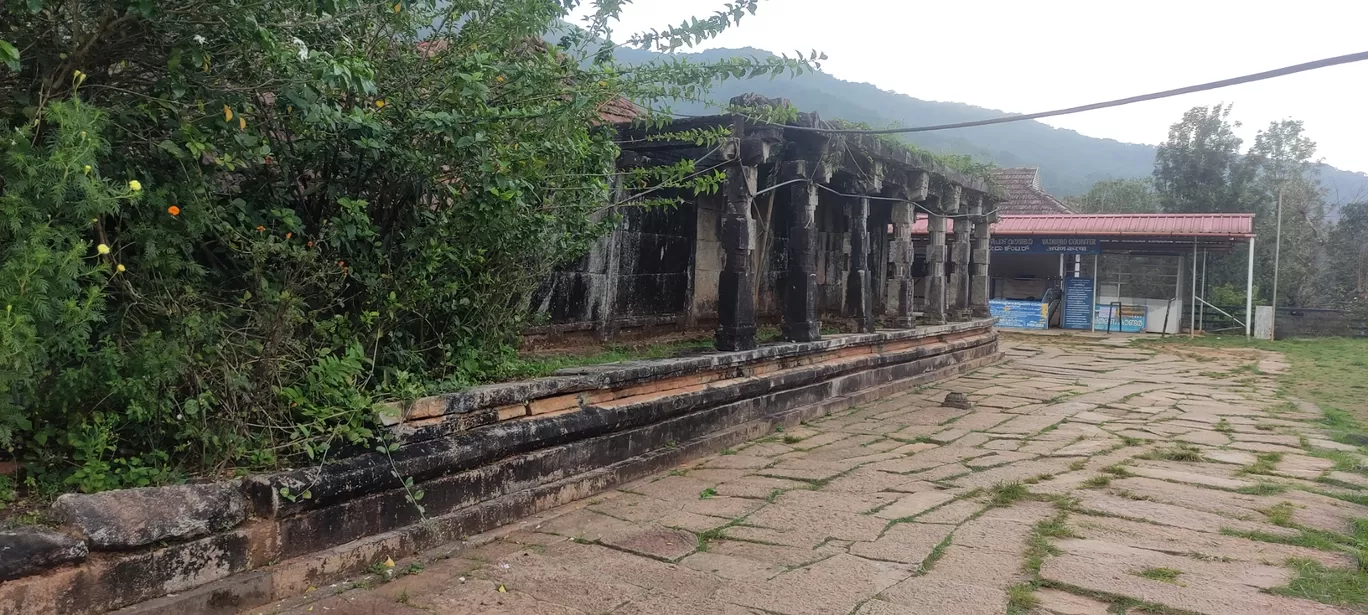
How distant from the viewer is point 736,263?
711 centimetres

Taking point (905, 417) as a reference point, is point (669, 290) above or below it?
above

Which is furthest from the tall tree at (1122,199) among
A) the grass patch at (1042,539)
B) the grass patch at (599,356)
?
the grass patch at (1042,539)

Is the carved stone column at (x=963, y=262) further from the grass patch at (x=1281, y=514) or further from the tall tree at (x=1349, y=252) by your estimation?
the tall tree at (x=1349, y=252)

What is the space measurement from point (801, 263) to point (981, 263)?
7.73 metres

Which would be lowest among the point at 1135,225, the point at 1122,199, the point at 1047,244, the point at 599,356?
the point at 599,356

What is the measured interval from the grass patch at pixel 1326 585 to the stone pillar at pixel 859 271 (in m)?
6.17

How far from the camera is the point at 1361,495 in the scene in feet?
16.6

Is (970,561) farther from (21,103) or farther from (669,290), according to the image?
(669,290)

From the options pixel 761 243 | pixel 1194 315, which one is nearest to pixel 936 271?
pixel 761 243

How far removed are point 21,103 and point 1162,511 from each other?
5744 millimetres

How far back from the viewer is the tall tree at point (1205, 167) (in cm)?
2833

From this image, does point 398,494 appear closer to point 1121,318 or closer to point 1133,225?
point 1133,225

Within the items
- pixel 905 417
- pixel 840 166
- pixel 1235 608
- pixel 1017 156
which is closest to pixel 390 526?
pixel 1235 608

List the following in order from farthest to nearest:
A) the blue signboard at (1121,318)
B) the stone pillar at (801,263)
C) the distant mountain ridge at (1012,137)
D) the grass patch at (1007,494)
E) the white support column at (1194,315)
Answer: the distant mountain ridge at (1012,137)
the blue signboard at (1121,318)
the white support column at (1194,315)
the stone pillar at (801,263)
the grass patch at (1007,494)
